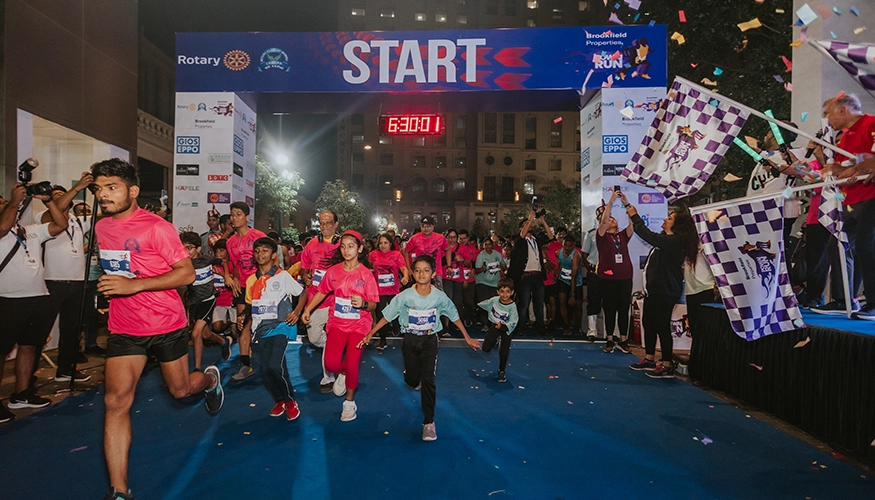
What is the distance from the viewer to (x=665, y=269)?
6227 millimetres

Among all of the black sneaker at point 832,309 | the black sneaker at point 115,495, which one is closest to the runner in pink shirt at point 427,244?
the black sneaker at point 832,309

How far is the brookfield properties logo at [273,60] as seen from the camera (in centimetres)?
944

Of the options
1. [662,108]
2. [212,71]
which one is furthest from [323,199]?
[662,108]

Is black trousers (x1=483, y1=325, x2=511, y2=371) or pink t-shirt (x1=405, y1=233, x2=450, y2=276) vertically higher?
pink t-shirt (x1=405, y1=233, x2=450, y2=276)

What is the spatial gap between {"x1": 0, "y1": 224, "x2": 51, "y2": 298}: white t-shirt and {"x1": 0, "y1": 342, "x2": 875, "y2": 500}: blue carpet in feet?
4.07

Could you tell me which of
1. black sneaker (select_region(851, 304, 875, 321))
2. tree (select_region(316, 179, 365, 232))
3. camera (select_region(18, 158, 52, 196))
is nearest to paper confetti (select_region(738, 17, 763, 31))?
black sneaker (select_region(851, 304, 875, 321))

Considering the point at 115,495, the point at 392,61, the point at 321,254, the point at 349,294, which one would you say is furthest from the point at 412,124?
the point at 115,495

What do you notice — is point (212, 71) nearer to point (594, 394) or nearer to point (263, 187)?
point (594, 394)

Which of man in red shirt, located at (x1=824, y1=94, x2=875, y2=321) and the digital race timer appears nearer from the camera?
man in red shirt, located at (x1=824, y1=94, x2=875, y2=321)

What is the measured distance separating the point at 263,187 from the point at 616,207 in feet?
76.4

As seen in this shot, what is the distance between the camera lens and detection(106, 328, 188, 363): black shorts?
9.84 ft

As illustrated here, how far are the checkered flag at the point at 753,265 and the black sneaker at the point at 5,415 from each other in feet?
22.9

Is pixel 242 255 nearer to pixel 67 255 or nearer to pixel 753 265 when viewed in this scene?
pixel 67 255

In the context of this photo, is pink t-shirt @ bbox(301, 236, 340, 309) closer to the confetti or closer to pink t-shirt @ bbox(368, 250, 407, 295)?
→ pink t-shirt @ bbox(368, 250, 407, 295)
